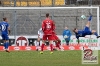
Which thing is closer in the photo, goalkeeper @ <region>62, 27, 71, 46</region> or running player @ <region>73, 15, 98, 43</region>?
running player @ <region>73, 15, 98, 43</region>

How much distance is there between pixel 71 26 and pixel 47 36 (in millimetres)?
12758

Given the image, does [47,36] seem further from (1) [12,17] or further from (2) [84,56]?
(1) [12,17]

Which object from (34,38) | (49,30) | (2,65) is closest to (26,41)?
(34,38)

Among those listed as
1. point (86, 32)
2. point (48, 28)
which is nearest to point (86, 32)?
point (86, 32)

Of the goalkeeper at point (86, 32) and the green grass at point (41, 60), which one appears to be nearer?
the green grass at point (41, 60)

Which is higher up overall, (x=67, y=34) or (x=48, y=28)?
(x=48, y=28)

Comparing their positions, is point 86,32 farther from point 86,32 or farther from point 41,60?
point 41,60

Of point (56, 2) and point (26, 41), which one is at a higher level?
point (56, 2)

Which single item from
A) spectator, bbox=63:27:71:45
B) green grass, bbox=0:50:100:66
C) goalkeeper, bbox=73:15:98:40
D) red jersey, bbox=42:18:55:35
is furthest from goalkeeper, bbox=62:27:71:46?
green grass, bbox=0:50:100:66

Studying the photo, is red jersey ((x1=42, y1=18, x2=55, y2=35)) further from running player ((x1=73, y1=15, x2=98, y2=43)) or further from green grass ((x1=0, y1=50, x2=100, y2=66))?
running player ((x1=73, y1=15, x2=98, y2=43))

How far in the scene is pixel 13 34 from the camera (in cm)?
3331

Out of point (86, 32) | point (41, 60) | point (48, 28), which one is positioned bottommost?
point (86, 32)

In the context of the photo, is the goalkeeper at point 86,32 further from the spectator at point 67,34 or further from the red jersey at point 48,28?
the red jersey at point 48,28

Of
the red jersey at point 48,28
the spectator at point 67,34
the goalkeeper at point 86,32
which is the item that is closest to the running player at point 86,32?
the goalkeeper at point 86,32
